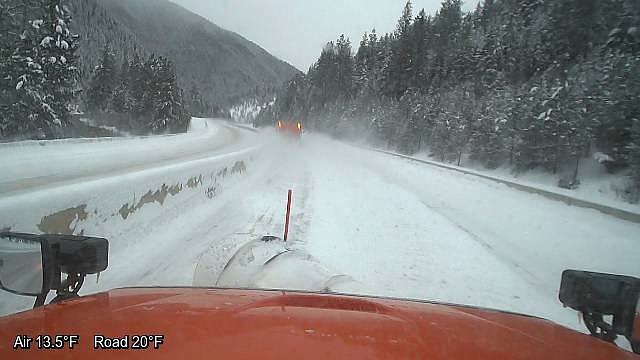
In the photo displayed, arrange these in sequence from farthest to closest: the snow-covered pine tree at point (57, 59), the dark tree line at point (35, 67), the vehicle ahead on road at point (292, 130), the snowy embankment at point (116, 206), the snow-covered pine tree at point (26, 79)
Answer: the vehicle ahead on road at point (292, 130), the snow-covered pine tree at point (57, 59), the snow-covered pine tree at point (26, 79), the dark tree line at point (35, 67), the snowy embankment at point (116, 206)

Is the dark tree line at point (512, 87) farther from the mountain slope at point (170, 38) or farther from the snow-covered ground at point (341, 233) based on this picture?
the mountain slope at point (170, 38)

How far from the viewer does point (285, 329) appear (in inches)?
64.4

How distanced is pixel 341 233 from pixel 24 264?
597cm

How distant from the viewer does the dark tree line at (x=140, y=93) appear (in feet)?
165

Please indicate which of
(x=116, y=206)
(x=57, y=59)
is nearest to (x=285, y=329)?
(x=116, y=206)

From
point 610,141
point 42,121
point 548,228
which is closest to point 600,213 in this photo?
point 548,228

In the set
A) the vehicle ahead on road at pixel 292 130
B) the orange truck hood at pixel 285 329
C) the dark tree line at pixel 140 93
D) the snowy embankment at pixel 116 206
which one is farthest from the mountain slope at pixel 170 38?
the orange truck hood at pixel 285 329

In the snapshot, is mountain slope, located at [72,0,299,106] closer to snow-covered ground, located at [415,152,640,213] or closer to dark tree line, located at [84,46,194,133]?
dark tree line, located at [84,46,194,133]

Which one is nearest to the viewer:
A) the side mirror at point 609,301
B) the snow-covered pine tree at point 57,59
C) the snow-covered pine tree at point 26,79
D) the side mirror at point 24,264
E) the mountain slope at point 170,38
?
the side mirror at point 609,301

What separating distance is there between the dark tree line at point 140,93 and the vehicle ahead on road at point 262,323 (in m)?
52.3

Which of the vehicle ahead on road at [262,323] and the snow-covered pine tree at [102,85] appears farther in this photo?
the snow-covered pine tree at [102,85]

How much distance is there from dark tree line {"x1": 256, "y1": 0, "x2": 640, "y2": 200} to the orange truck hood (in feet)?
67.0

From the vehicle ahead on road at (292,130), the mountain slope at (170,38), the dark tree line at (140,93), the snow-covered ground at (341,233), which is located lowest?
the snow-covered ground at (341,233)

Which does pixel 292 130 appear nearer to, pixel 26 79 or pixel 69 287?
pixel 26 79
